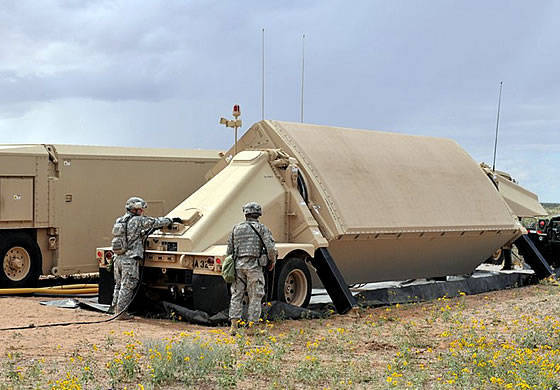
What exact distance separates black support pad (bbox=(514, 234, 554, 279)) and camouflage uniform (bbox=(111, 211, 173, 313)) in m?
9.29

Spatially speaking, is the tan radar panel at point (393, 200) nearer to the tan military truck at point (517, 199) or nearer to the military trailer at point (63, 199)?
the tan military truck at point (517, 199)

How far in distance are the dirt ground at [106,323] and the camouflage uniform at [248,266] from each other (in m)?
0.49

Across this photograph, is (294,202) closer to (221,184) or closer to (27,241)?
(221,184)

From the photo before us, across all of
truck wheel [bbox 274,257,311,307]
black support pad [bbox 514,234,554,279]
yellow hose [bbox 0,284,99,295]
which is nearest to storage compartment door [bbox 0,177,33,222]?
yellow hose [bbox 0,284,99,295]

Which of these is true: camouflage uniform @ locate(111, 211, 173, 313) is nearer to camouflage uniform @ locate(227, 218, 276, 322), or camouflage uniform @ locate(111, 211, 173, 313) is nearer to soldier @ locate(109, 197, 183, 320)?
soldier @ locate(109, 197, 183, 320)

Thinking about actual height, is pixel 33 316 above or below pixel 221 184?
below

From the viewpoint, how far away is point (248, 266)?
37.4ft

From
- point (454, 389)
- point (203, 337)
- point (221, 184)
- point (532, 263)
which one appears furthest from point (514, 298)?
point (454, 389)

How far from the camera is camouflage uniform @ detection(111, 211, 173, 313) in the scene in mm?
12305

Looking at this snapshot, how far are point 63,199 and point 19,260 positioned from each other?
1462 mm

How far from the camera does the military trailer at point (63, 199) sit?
635 inches

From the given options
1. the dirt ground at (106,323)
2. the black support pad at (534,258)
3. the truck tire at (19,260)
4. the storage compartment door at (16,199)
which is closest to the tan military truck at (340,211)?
the black support pad at (534,258)

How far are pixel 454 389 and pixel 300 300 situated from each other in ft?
18.1

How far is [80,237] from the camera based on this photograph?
1689 centimetres
